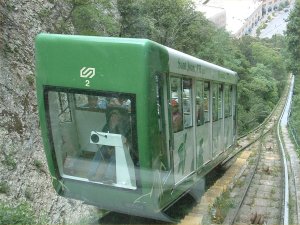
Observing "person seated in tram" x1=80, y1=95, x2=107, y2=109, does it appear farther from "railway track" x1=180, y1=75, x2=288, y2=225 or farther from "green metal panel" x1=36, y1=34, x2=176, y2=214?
"railway track" x1=180, y1=75, x2=288, y2=225

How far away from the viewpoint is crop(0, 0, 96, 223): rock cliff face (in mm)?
9188

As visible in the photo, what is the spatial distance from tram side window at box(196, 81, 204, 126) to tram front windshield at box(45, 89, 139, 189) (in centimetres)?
254

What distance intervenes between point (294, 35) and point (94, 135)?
33.4m

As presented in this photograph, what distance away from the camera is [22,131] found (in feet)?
34.4

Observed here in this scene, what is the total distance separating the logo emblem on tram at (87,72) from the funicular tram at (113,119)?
1 cm

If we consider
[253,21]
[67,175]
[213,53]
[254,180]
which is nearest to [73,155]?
[67,175]

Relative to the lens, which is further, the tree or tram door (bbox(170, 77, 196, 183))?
the tree

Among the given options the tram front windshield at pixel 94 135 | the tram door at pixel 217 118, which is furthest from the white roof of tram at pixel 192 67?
the tram front windshield at pixel 94 135

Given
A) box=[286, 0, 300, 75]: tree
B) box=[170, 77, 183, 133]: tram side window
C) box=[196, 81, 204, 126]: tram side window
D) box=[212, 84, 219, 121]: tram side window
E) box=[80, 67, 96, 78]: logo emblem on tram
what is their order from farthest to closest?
box=[286, 0, 300, 75]: tree, box=[212, 84, 219, 121]: tram side window, box=[196, 81, 204, 126]: tram side window, box=[170, 77, 183, 133]: tram side window, box=[80, 67, 96, 78]: logo emblem on tram

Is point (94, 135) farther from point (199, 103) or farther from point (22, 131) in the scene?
point (22, 131)

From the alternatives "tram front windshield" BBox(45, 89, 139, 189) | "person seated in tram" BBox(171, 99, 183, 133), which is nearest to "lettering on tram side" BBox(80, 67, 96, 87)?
"tram front windshield" BBox(45, 89, 139, 189)

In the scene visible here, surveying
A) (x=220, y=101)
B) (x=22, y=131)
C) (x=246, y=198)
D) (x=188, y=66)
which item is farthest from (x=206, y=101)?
(x=22, y=131)

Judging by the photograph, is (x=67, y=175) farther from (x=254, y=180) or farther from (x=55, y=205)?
(x=254, y=180)

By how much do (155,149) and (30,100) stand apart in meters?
5.84
